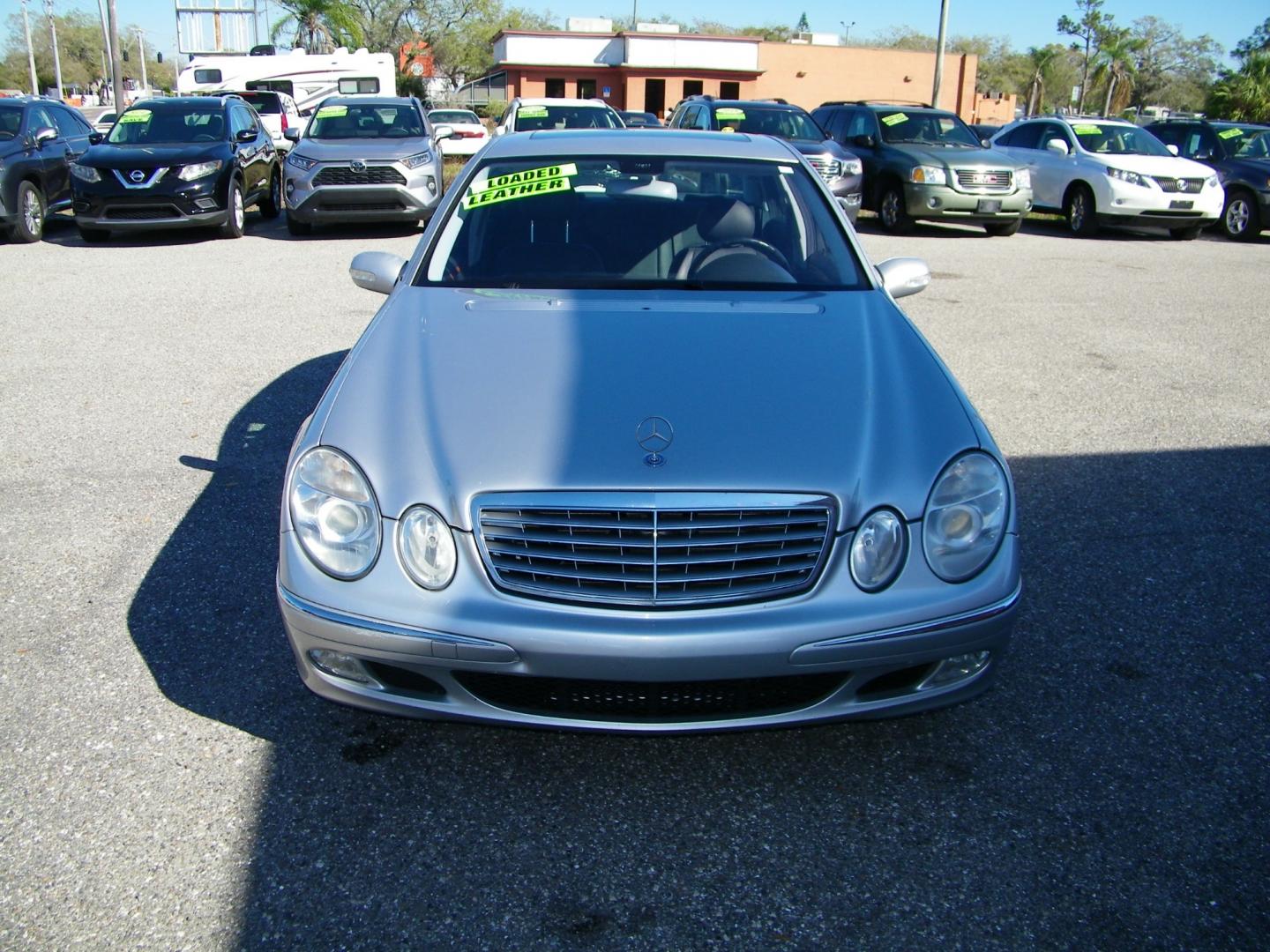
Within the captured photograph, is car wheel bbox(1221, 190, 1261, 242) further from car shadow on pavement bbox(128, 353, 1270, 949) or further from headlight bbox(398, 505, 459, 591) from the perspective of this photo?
headlight bbox(398, 505, 459, 591)

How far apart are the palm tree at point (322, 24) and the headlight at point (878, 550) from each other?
48.8 metres

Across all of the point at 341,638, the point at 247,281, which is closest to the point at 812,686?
the point at 341,638

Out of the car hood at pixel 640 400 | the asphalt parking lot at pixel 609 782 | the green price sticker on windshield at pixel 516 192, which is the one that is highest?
the green price sticker on windshield at pixel 516 192

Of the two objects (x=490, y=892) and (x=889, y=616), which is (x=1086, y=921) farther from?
(x=490, y=892)

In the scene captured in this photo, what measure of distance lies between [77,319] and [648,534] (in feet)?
24.5

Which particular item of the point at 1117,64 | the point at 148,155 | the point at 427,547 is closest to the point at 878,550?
the point at 427,547

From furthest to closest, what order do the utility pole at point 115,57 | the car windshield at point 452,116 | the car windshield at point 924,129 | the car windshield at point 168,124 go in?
1. the car windshield at point 452,116
2. the utility pole at point 115,57
3. the car windshield at point 924,129
4. the car windshield at point 168,124

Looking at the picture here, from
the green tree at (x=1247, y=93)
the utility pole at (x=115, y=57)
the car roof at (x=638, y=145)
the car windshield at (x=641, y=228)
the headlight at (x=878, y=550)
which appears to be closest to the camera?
the headlight at (x=878, y=550)

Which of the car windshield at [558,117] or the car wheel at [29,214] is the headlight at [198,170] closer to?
→ the car wheel at [29,214]

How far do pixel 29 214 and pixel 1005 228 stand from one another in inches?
478

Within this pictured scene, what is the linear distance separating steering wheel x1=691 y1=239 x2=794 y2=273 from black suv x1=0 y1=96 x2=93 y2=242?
11076 mm

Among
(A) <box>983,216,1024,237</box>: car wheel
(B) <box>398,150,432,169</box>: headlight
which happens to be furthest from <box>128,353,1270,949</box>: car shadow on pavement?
(A) <box>983,216,1024,237</box>: car wheel

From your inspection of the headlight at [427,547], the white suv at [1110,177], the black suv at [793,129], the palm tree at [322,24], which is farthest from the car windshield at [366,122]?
the palm tree at [322,24]

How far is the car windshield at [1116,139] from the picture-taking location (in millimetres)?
14711
